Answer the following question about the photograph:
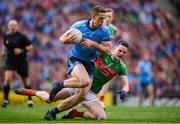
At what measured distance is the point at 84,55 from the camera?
47.6ft

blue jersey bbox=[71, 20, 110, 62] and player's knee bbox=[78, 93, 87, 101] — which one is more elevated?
blue jersey bbox=[71, 20, 110, 62]

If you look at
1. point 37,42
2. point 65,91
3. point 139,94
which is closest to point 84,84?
point 65,91

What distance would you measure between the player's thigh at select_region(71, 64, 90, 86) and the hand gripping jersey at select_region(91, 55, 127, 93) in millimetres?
1029

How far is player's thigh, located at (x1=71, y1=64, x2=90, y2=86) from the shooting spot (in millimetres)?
13950

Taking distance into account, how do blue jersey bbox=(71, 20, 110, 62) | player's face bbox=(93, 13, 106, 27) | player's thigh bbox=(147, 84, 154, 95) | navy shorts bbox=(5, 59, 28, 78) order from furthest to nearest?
player's thigh bbox=(147, 84, 154, 95) → navy shorts bbox=(5, 59, 28, 78) → blue jersey bbox=(71, 20, 110, 62) → player's face bbox=(93, 13, 106, 27)

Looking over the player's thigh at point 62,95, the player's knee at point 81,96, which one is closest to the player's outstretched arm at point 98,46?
the player's knee at point 81,96

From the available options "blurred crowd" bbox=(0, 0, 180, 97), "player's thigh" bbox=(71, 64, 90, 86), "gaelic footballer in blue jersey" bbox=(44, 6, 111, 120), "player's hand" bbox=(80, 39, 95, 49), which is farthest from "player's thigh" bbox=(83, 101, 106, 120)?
"blurred crowd" bbox=(0, 0, 180, 97)

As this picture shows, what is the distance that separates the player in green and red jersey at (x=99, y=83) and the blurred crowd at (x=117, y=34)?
43.7 feet

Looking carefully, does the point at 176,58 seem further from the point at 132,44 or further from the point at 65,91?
the point at 65,91

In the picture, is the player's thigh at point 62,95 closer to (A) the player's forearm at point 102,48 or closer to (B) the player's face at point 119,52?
(A) the player's forearm at point 102,48

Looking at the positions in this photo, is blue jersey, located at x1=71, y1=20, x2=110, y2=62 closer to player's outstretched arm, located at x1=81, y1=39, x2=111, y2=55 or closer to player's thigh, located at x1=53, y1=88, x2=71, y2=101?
player's outstretched arm, located at x1=81, y1=39, x2=111, y2=55

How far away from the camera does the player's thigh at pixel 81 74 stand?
1395 centimetres

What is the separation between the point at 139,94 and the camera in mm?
Answer: 28562

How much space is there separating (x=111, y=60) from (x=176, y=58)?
14.9 m
